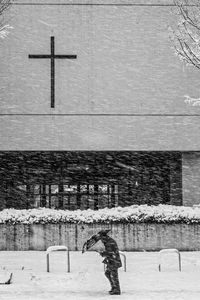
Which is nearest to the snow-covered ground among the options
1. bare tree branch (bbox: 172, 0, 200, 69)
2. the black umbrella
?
the black umbrella

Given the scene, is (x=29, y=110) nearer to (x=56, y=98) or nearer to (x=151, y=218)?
(x=56, y=98)

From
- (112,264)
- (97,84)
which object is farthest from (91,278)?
(97,84)

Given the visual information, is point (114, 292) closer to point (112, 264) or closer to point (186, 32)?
point (112, 264)

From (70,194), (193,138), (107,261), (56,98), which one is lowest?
(107,261)

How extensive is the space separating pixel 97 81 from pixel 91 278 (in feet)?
34.3

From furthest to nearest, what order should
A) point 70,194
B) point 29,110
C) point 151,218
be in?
point 70,194 < point 29,110 < point 151,218

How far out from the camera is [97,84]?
21812mm

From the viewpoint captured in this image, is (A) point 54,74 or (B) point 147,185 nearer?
(A) point 54,74

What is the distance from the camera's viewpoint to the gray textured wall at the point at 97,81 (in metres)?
21.6

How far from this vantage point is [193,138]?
21.9m

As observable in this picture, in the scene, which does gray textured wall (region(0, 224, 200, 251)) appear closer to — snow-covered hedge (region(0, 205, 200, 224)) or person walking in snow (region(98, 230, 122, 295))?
snow-covered hedge (region(0, 205, 200, 224))

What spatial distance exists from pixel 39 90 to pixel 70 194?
449cm

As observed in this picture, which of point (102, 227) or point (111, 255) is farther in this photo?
point (102, 227)

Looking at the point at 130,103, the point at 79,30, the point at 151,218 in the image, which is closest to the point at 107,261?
the point at 151,218
